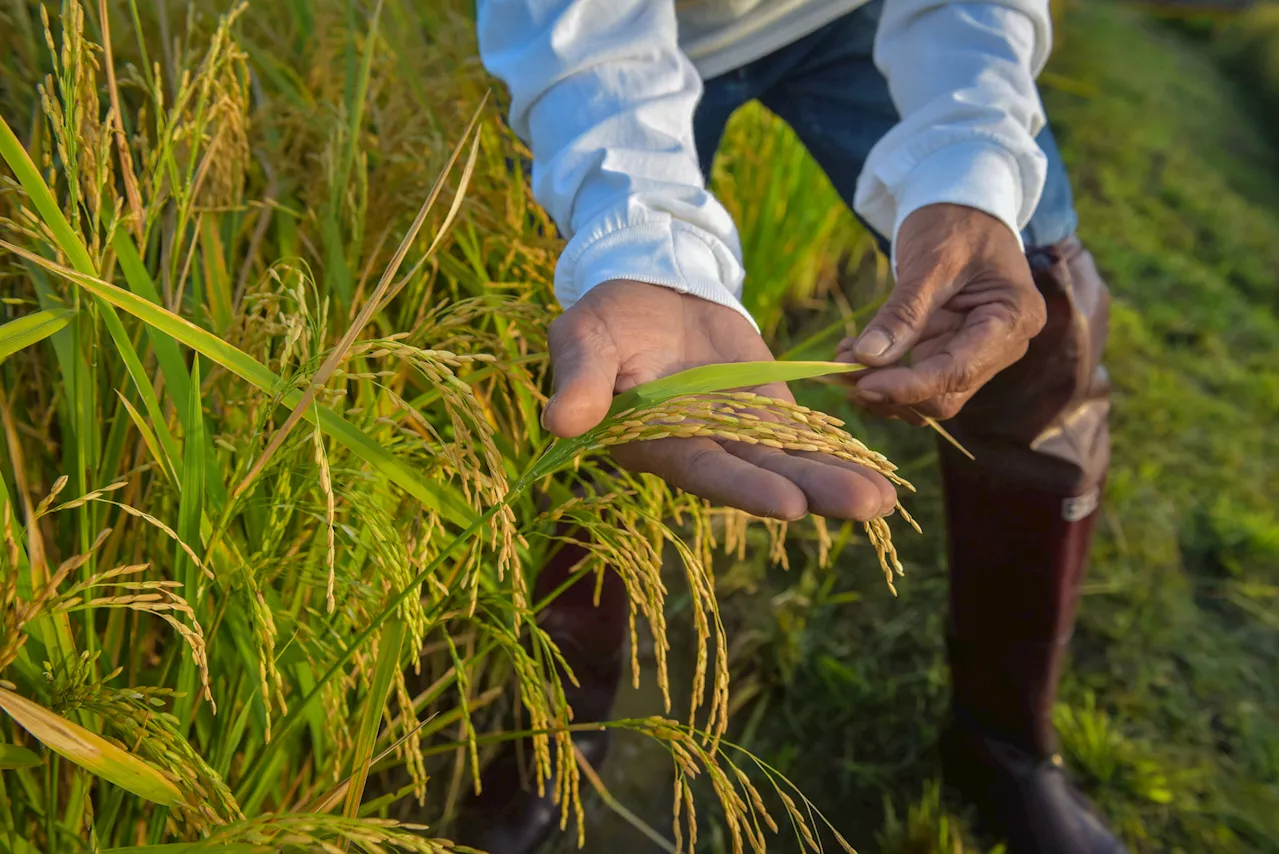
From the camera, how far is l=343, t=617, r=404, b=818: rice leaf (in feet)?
2.95

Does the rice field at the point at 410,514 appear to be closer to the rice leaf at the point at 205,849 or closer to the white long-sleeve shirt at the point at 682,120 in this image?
the rice leaf at the point at 205,849

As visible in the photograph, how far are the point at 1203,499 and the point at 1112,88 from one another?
2999 millimetres

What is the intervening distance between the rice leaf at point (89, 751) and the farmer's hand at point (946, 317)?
871mm

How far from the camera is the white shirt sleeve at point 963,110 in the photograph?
49.5 inches

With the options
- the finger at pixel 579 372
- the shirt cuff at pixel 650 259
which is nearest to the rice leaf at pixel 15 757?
the finger at pixel 579 372

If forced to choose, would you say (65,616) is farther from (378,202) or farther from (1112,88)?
(1112,88)

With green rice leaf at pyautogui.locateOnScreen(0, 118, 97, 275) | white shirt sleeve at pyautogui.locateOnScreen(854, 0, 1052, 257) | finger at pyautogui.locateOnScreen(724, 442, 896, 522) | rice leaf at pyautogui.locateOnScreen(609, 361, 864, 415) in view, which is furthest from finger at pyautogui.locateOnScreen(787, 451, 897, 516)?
green rice leaf at pyautogui.locateOnScreen(0, 118, 97, 275)

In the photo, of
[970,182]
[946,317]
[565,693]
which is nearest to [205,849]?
[565,693]

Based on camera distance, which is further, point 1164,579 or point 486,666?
point 1164,579

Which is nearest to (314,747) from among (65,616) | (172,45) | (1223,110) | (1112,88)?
(65,616)

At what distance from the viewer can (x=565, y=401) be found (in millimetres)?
812

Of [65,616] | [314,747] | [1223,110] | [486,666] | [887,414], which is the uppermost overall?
[65,616]

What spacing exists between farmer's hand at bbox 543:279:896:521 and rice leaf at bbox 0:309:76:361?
0.50 meters

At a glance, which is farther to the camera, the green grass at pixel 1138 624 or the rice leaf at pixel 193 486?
the green grass at pixel 1138 624
